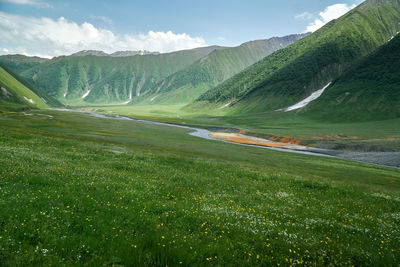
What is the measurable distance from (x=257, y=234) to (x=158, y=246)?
4.35 metres

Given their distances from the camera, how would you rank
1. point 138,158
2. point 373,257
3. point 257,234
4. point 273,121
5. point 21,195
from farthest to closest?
point 273,121
point 138,158
point 21,195
point 257,234
point 373,257

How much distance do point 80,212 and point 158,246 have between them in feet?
14.2

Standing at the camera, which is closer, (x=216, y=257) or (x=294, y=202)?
(x=216, y=257)

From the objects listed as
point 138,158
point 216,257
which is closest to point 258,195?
point 216,257

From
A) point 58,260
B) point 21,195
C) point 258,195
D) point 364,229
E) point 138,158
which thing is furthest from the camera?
point 138,158

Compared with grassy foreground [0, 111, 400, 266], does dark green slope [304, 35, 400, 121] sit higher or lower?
higher

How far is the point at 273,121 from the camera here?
7116 inches

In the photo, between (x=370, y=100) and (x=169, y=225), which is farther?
(x=370, y=100)

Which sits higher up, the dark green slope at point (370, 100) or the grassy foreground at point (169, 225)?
the dark green slope at point (370, 100)

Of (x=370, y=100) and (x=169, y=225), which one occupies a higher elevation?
(x=370, y=100)

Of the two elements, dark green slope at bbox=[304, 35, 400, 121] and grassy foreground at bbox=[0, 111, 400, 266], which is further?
dark green slope at bbox=[304, 35, 400, 121]

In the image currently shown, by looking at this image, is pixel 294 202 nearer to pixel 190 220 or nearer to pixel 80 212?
pixel 190 220

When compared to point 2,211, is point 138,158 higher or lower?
lower

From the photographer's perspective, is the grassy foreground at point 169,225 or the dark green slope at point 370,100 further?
the dark green slope at point 370,100
